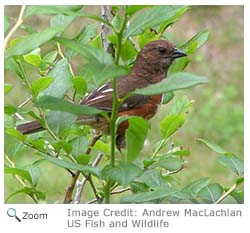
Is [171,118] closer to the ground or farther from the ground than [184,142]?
closer to the ground

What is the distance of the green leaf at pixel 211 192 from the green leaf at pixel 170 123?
0.09 meters

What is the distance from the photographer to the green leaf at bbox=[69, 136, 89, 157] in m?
0.97

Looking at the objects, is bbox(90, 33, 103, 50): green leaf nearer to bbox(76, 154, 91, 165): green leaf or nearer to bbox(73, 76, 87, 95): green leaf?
bbox(73, 76, 87, 95): green leaf

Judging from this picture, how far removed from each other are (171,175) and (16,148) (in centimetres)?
22

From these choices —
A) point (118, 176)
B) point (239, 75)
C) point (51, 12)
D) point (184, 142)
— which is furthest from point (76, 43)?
point (239, 75)

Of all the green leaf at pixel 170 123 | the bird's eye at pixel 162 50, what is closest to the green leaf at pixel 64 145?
the green leaf at pixel 170 123

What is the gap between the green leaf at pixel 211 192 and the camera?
1.00 metres

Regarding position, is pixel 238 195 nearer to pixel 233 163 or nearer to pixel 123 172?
pixel 233 163

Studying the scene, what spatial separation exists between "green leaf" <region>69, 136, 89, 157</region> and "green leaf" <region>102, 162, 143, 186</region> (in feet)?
0.25

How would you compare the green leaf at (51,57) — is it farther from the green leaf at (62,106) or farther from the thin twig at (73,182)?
the green leaf at (62,106)

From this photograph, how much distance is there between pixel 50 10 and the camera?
0.86 m
